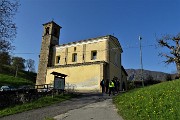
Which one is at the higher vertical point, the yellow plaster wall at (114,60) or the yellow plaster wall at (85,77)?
the yellow plaster wall at (114,60)

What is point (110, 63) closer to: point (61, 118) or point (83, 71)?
point (83, 71)

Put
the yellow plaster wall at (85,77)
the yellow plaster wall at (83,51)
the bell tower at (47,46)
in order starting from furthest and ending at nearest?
1. the bell tower at (47,46)
2. the yellow plaster wall at (83,51)
3. the yellow plaster wall at (85,77)

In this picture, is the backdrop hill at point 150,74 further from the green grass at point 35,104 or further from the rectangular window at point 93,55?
the green grass at point 35,104

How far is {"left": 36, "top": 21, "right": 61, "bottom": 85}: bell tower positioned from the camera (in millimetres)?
37719

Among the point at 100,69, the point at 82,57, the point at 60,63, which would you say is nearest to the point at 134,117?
the point at 100,69

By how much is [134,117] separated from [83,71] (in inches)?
909

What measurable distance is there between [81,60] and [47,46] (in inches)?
290

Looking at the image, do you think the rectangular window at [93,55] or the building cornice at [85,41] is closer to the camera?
the building cornice at [85,41]

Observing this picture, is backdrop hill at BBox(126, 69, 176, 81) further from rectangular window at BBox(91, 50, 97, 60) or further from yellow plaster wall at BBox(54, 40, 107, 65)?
yellow plaster wall at BBox(54, 40, 107, 65)

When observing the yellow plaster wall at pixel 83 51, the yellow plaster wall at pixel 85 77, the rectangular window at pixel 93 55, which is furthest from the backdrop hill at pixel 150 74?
the yellow plaster wall at pixel 85 77

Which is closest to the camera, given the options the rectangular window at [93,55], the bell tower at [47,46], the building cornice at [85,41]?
the building cornice at [85,41]

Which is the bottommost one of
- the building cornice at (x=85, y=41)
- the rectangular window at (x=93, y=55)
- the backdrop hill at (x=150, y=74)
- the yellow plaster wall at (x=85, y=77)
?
the yellow plaster wall at (x=85, y=77)

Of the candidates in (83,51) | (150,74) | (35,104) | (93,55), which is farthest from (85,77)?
(150,74)

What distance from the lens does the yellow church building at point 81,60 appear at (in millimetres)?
32469
